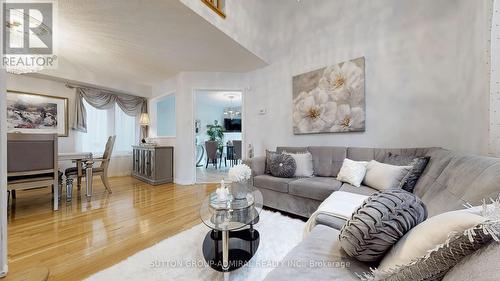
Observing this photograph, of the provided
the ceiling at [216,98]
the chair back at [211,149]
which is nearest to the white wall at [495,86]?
the ceiling at [216,98]

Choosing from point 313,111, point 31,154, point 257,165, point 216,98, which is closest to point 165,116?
point 216,98

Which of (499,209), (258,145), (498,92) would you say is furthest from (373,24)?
(499,209)

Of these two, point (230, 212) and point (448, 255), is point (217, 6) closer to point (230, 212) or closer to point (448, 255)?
point (230, 212)

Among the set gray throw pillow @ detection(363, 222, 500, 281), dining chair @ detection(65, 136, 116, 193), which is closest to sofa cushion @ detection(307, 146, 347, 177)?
gray throw pillow @ detection(363, 222, 500, 281)

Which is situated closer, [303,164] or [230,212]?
[230,212]

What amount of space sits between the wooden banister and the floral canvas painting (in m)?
1.57

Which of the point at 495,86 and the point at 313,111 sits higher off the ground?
the point at 313,111

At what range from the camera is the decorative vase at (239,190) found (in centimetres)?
181

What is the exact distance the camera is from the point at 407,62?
2.54 m

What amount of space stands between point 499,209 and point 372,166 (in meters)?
1.99

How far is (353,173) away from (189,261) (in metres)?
1.91

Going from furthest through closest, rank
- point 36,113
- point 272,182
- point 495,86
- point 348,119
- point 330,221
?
point 36,113
point 348,119
point 272,182
point 495,86
point 330,221

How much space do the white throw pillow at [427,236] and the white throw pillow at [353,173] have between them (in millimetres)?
1713

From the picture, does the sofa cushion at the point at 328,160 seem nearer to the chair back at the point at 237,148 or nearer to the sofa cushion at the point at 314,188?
the sofa cushion at the point at 314,188
